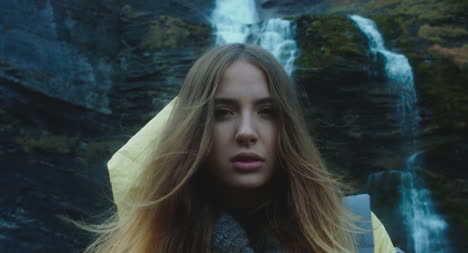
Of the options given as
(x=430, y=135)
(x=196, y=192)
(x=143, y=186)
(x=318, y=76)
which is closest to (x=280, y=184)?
(x=196, y=192)

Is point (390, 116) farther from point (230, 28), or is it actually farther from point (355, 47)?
point (230, 28)

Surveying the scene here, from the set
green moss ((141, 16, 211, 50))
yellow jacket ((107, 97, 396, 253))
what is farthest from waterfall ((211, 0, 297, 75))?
yellow jacket ((107, 97, 396, 253))

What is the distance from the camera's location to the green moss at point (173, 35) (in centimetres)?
1047

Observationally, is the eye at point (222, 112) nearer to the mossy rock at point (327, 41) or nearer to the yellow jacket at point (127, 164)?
the yellow jacket at point (127, 164)

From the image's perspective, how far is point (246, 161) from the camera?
1.39 metres

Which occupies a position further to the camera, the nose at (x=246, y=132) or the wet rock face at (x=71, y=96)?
the wet rock face at (x=71, y=96)

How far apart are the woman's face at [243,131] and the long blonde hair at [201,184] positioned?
0.10 feet

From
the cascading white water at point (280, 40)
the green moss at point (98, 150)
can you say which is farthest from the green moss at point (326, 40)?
the green moss at point (98, 150)

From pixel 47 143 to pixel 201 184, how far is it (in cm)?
826

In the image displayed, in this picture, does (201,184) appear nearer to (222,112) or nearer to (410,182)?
(222,112)

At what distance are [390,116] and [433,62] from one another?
1.68m

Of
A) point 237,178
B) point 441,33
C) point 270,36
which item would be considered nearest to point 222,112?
point 237,178

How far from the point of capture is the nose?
1.35m

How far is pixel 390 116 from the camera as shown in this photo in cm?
925
